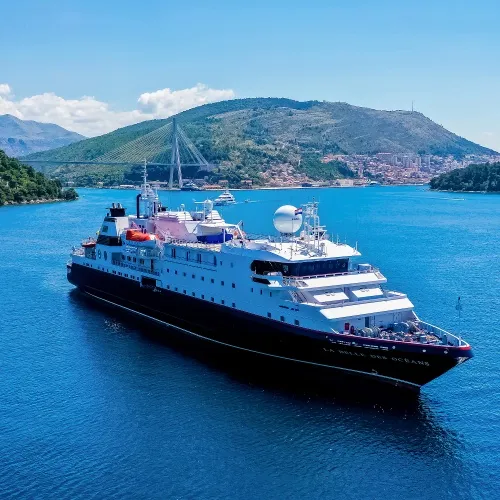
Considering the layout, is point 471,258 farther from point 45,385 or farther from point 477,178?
point 477,178

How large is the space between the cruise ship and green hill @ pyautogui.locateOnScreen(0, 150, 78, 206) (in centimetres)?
9800

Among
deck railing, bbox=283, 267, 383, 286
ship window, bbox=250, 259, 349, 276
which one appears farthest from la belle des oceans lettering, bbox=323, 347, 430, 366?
ship window, bbox=250, 259, 349, 276

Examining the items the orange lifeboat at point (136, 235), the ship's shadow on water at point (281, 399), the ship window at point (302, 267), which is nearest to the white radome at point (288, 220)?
the ship window at point (302, 267)

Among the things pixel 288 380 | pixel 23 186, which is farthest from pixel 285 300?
pixel 23 186

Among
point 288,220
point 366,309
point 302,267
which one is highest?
point 288,220

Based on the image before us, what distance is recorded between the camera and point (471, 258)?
65.5 meters

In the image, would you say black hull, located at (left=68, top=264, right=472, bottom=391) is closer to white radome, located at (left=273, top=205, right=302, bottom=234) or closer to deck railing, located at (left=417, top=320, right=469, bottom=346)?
deck railing, located at (left=417, top=320, right=469, bottom=346)

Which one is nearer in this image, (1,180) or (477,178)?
(1,180)

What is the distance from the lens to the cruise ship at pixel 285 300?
94.0ft

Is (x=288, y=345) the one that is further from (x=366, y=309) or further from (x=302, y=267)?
(x=366, y=309)

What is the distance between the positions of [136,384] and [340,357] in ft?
32.1

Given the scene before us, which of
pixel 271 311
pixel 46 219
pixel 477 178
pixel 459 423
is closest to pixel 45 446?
pixel 271 311

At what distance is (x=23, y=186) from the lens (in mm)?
135500

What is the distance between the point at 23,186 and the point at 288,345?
11723 cm
